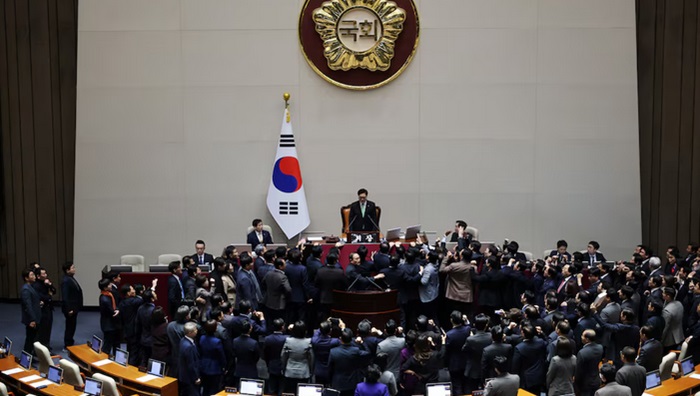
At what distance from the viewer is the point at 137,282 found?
13.2 meters

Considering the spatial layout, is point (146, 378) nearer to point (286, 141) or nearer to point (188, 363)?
point (188, 363)

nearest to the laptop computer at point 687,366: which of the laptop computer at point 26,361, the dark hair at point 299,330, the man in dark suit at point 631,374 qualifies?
the man in dark suit at point 631,374

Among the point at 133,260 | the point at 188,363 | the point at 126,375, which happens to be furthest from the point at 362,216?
the point at 126,375

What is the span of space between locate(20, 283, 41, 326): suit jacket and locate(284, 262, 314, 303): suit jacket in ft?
12.7

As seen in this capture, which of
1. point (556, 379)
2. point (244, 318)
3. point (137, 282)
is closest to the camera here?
point (556, 379)

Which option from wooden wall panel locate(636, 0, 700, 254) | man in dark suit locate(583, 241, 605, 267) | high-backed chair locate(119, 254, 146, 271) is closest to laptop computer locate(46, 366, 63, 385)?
high-backed chair locate(119, 254, 146, 271)

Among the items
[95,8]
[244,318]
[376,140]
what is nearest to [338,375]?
[244,318]

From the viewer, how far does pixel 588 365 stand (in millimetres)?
9227

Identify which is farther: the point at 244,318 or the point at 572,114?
the point at 572,114

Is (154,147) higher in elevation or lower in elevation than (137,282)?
higher

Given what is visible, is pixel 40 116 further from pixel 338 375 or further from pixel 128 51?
pixel 338 375

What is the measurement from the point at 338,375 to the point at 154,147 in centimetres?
834

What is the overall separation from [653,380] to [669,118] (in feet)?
28.6

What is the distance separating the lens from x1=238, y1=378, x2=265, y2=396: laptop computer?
30.2ft
